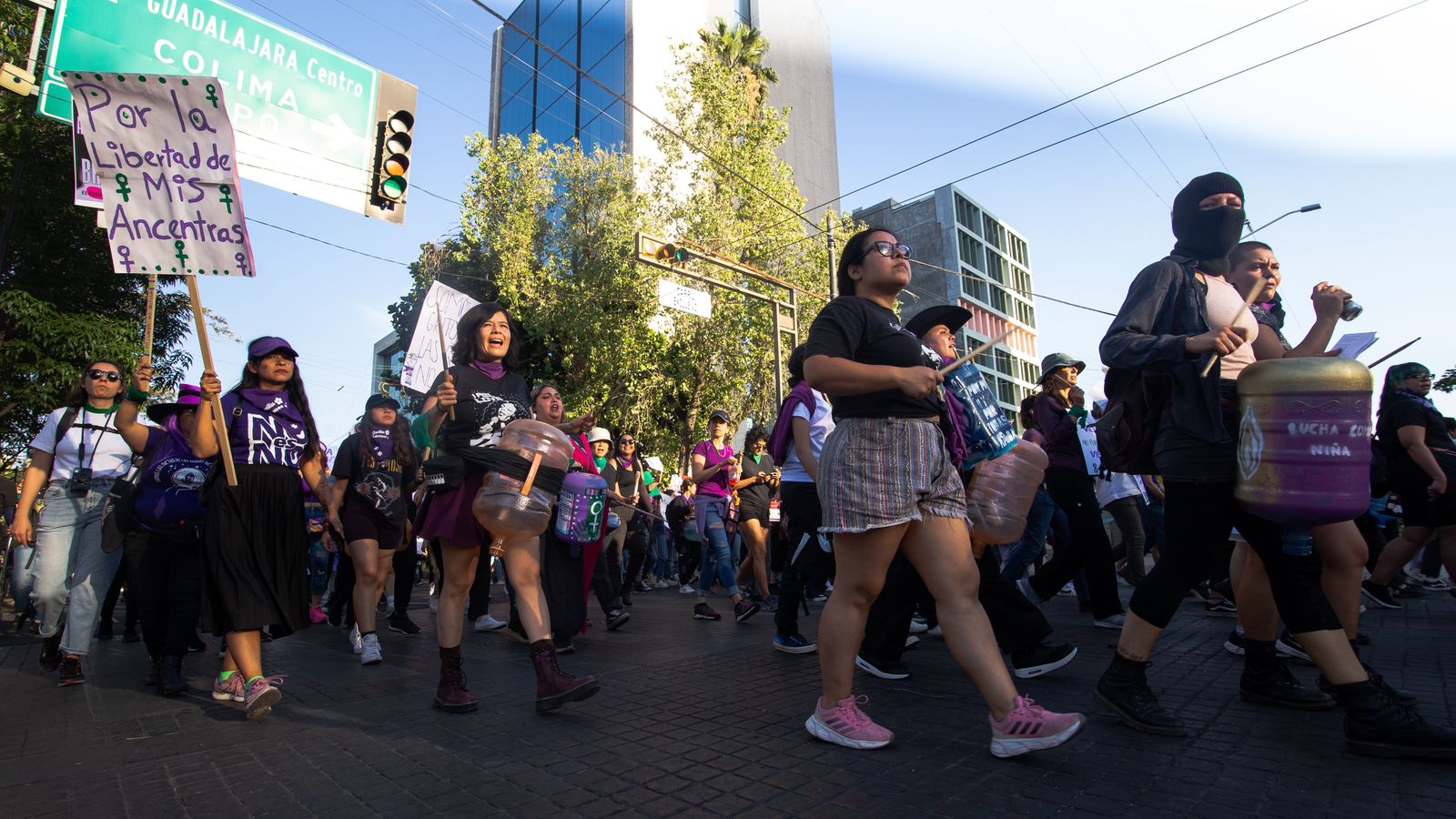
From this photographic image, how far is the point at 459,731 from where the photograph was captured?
11.0ft

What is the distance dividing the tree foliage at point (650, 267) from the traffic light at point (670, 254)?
7680mm

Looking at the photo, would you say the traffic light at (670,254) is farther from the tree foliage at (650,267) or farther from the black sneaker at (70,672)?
the black sneaker at (70,672)

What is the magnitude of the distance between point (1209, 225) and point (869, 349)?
1.61 m

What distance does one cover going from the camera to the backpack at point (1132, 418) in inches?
128

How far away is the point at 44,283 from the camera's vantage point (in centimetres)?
1373

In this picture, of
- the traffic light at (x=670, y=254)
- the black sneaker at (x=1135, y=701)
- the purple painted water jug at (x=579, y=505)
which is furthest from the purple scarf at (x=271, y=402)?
the traffic light at (x=670, y=254)

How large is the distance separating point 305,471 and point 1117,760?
3846 mm

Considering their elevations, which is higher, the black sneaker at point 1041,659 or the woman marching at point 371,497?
the woman marching at point 371,497

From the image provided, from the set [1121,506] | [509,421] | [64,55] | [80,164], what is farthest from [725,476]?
[64,55]

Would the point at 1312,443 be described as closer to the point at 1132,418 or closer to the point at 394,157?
the point at 1132,418

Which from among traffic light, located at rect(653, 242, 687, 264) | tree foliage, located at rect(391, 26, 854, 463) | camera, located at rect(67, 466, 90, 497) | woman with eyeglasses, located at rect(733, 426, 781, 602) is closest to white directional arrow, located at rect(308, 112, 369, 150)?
camera, located at rect(67, 466, 90, 497)

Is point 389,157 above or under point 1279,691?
above

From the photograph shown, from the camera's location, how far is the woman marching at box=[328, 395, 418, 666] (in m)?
5.58

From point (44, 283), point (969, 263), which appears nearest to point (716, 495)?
point (44, 283)
